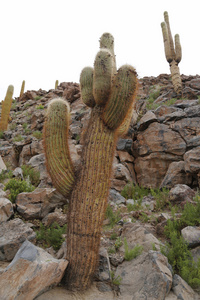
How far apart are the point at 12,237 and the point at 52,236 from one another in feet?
2.34

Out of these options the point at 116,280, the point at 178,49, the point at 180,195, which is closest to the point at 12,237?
the point at 116,280

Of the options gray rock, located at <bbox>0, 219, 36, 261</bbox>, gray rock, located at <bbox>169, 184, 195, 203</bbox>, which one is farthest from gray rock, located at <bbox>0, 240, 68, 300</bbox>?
gray rock, located at <bbox>169, 184, 195, 203</bbox>

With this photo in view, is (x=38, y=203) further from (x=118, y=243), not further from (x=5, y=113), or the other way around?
(x=5, y=113)

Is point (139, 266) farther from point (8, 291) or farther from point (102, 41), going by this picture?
point (102, 41)

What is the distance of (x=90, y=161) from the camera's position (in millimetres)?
3354

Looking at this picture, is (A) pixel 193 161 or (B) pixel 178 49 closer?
(A) pixel 193 161

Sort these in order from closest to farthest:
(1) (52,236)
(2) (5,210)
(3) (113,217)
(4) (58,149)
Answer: (4) (58,149) < (1) (52,236) < (2) (5,210) < (3) (113,217)

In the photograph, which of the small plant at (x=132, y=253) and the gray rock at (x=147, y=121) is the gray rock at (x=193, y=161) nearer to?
the gray rock at (x=147, y=121)

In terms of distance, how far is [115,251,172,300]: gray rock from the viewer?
2.80 meters

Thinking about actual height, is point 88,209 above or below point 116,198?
above

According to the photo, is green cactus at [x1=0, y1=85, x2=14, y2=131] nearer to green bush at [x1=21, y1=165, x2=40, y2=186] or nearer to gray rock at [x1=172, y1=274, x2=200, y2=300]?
green bush at [x1=21, y1=165, x2=40, y2=186]

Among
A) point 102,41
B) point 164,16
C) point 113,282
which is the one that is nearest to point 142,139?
point 102,41

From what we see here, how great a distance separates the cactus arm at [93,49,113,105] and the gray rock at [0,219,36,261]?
256 centimetres

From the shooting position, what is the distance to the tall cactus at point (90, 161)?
122 inches
